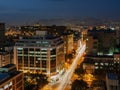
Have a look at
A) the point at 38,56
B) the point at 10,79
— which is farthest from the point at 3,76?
the point at 38,56

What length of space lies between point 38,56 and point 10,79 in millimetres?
13289

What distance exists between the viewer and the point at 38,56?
1486 inches

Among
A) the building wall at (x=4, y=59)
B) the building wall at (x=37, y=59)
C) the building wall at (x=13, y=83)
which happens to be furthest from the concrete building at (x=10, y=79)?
the building wall at (x=4, y=59)

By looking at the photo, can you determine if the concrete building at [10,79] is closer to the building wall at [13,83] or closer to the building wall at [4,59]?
the building wall at [13,83]

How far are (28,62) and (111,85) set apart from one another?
19.9m

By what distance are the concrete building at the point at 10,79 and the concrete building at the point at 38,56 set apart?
399 inches

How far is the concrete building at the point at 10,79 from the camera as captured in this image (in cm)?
2372

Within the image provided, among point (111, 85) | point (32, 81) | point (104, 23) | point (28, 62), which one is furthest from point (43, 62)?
point (104, 23)

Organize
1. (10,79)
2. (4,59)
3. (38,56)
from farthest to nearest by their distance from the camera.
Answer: (4,59)
(38,56)
(10,79)

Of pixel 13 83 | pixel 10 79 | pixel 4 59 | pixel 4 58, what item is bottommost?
pixel 13 83

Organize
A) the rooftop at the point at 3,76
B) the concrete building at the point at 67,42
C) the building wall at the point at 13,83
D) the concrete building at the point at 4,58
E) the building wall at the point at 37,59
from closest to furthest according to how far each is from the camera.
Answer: the building wall at the point at 13,83 < the rooftop at the point at 3,76 < the building wall at the point at 37,59 < the concrete building at the point at 4,58 < the concrete building at the point at 67,42

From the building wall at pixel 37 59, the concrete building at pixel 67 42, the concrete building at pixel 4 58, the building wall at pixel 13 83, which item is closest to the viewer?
the building wall at pixel 13 83

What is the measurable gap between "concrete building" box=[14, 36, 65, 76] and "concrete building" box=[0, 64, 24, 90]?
10.1 meters

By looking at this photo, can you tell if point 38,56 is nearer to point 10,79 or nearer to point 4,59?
point 4,59
